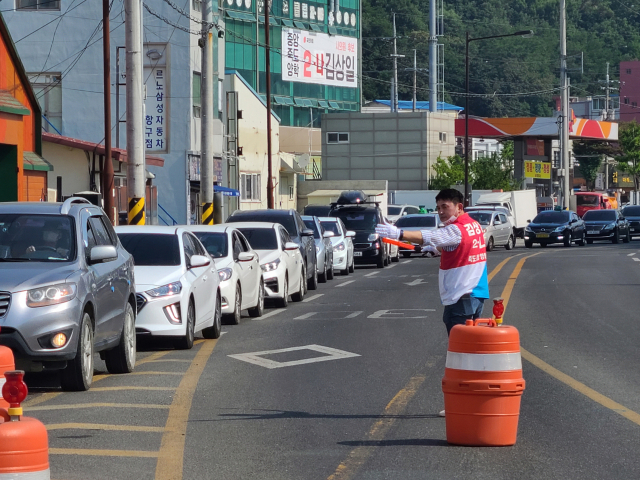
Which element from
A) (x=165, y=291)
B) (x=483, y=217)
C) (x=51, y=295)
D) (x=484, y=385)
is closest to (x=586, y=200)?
(x=483, y=217)

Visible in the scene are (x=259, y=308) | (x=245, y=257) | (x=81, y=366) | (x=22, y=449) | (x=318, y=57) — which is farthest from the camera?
(x=318, y=57)

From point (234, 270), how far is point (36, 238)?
584 centimetres

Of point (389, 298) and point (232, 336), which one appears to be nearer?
point (232, 336)

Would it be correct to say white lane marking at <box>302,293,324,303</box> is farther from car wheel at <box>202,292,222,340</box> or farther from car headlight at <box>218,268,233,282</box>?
car wheel at <box>202,292,222,340</box>

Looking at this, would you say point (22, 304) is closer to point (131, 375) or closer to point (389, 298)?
point (131, 375)

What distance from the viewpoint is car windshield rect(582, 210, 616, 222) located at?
5175 cm

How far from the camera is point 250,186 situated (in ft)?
175

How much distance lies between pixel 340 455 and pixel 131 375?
14.9 ft

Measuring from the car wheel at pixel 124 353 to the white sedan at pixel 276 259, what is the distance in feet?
24.8

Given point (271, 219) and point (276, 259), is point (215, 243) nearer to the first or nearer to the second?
point (276, 259)

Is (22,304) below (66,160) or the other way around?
below

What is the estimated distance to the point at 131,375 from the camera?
38.3 ft

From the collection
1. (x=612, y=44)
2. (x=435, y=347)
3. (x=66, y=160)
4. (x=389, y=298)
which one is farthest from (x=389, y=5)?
(x=435, y=347)

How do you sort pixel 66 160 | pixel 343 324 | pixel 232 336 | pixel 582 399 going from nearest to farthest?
A: pixel 582 399 → pixel 232 336 → pixel 343 324 → pixel 66 160
